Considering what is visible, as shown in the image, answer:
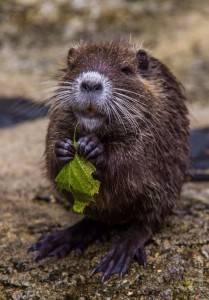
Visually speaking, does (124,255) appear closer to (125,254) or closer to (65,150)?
(125,254)

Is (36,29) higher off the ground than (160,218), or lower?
higher

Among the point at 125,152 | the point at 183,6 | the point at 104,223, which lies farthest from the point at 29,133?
the point at 183,6

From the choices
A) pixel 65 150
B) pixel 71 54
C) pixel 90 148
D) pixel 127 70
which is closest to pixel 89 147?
pixel 90 148

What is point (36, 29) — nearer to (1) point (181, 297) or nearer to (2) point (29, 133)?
(2) point (29, 133)

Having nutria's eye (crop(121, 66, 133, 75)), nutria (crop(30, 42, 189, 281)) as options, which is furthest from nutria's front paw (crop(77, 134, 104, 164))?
nutria's eye (crop(121, 66, 133, 75))

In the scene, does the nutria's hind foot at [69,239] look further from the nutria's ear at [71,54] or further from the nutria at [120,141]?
the nutria's ear at [71,54]
